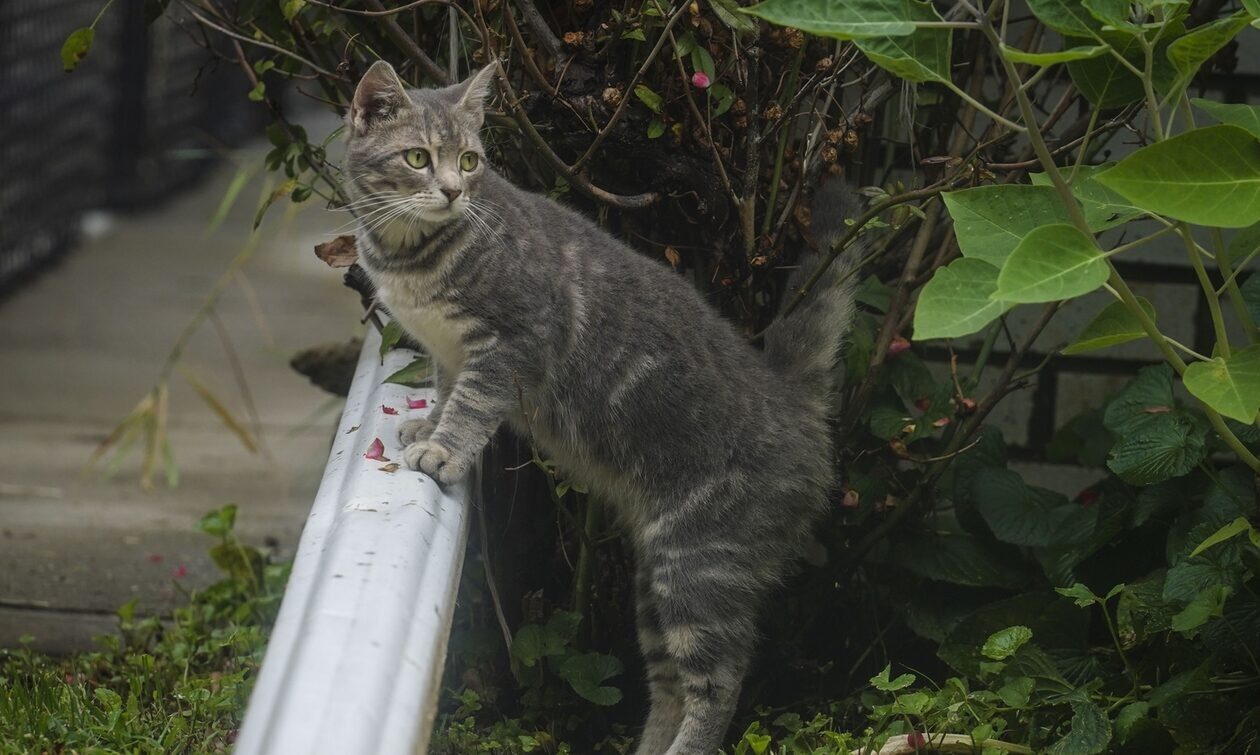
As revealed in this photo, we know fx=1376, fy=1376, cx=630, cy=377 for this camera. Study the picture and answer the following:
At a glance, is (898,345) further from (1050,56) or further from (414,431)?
(1050,56)

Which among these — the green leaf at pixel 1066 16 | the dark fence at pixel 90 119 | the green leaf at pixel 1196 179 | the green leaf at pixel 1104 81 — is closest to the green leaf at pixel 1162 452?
the green leaf at pixel 1104 81

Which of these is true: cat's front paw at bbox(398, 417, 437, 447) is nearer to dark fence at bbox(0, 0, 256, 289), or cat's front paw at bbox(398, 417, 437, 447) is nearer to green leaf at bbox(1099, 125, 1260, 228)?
green leaf at bbox(1099, 125, 1260, 228)

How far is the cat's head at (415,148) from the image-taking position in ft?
9.02

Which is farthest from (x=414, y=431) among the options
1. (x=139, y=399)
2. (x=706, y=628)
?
(x=139, y=399)

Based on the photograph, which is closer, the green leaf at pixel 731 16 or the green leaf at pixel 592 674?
the green leaf at pixel 731 16

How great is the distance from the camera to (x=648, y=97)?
2.69 metres

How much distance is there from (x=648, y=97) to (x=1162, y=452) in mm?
1209

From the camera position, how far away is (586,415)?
296cm

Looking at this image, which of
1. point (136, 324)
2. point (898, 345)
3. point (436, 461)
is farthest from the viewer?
point (136, 324)

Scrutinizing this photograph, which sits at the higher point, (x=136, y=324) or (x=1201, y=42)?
(x=1201, y=42)

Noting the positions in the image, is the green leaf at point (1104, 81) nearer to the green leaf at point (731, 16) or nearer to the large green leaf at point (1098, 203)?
the large green leaf at point (1098, 203)

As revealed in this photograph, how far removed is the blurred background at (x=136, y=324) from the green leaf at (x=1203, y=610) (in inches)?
80.2

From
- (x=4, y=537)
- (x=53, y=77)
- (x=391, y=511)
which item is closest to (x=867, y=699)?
(x=391, y=511)

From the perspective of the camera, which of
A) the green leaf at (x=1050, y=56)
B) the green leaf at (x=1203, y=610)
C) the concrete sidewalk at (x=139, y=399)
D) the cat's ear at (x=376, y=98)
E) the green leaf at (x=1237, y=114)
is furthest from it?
the concrete sidewalk at (x=139, y=399)
